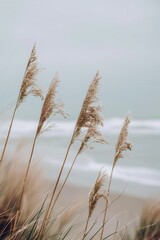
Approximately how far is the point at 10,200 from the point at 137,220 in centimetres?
74

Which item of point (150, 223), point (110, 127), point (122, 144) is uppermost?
point (110, 127)

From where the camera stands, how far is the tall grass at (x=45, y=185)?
1.82 m

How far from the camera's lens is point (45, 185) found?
2.16m

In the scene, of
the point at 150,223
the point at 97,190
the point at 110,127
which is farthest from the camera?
the point at 110,127

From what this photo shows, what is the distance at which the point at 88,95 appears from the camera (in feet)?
6.01

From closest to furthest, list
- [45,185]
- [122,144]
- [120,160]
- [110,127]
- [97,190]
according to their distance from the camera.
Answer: [97,190] → [122,144] → [45,185] → [120,160] → [110,127]

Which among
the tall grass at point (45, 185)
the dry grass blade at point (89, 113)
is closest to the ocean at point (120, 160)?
the tall grass at point (45, 185)

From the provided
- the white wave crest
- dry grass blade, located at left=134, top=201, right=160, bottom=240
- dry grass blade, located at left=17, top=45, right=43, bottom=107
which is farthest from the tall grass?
the white wave crest

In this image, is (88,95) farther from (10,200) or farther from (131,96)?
(131,96)

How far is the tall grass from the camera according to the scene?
1824 millimetres

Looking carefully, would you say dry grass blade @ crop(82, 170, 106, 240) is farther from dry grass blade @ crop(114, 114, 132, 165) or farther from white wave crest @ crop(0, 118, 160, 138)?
white wave crest @ crop(0, 118, 160, 138)

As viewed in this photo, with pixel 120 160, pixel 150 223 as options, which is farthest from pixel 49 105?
pixel 120 160

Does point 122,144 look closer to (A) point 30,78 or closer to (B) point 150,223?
(A) point 30,78

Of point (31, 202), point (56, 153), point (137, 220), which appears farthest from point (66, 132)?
point (31, 202)
